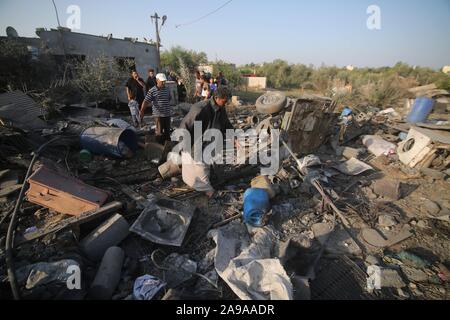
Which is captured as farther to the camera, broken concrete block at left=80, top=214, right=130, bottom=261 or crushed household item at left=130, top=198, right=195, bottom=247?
crushed household item at left=130, top=198, right=195, bottom=247

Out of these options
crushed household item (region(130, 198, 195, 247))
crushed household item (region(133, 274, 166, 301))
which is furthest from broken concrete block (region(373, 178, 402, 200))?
crushed household item (region(133, 274, 166, 301))

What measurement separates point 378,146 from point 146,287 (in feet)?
23.0

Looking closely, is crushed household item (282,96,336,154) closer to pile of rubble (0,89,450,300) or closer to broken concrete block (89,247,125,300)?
pile of rubble (0,89,450,300)

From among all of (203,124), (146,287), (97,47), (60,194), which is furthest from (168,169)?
(97,47)

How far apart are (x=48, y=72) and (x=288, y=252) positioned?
12901 mm

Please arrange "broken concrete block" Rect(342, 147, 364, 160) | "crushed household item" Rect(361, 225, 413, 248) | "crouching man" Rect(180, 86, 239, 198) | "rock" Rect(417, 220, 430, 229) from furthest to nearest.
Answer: "broken concrete block" Rect(342, 147, 364, 160) → "rock" Rect(417, 220, 430, 229) → "crouching man" Rect(180, 86, 239, 198) → "crushed household item" Rect(361, 225, 413, 248)

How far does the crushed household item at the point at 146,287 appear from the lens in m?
2.16

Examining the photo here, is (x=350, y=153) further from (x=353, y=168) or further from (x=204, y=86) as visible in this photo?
(x=204, y=86)

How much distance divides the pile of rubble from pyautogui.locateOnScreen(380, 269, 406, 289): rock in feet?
0.05

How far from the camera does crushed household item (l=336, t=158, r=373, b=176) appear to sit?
17.0ft

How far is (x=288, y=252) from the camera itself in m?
2.77
